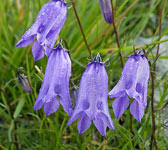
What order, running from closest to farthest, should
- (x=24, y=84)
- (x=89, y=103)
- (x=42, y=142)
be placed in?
(x=89, y=103), (x=24, y=84), (x=42, y=142)

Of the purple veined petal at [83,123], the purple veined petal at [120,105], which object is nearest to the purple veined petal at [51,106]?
the purple veined petal at [83,123]

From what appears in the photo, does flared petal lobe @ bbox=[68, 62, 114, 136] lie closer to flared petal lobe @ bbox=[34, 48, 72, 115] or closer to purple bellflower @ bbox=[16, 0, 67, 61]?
flared petal lobe @ bbox=[34, 48, 72, 115]

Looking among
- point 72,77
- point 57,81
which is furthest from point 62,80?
point 72,77

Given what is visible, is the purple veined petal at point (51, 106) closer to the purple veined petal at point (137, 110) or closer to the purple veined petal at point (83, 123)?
the purple veined petal at point (83, 123)

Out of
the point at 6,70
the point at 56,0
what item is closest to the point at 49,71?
the point at 56,0

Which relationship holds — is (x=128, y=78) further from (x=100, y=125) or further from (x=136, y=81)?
(x=100, y=125)

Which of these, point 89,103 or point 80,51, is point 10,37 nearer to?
point 80,51
